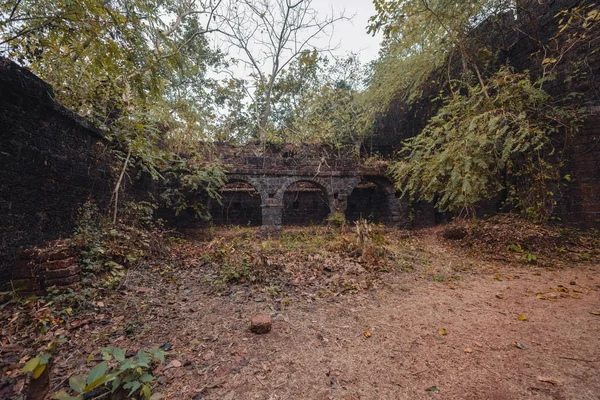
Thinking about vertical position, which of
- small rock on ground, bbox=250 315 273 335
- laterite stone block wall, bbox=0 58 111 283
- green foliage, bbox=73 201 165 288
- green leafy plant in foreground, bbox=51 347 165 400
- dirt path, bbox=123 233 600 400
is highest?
laterite stone block wall, bbox=0 58 111 283

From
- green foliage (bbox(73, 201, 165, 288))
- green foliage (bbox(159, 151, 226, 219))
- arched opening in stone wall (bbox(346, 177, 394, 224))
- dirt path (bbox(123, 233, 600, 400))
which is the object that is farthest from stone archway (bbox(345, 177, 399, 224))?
green foliage (bbox(73, 201, 165, 288))

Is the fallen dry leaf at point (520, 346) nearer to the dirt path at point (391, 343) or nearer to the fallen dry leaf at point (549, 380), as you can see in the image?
the dirt path at point (391, 343)

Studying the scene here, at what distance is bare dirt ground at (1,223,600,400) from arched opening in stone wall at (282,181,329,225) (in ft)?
28.0

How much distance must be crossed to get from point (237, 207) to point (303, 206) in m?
3.26

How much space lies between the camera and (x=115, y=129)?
4699 mm

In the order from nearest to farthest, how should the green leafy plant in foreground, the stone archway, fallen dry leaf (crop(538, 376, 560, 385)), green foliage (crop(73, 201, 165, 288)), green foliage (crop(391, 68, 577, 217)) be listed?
the green leafy plant in foreground → fallen dry leaf (crop(538, 376, 560, 385)) → green foliage (crop(73, 201, 165, 288)) → green foliage (crop(391, 68, 577, 217)) → the stone archway

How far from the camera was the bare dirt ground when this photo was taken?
1712 mm

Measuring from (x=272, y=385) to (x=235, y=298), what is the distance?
5.15 ft

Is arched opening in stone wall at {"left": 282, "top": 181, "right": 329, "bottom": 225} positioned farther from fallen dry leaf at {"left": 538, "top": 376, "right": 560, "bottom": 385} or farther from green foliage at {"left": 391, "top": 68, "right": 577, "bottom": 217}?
fallen dry leaf at {"left": 538, "top": 376, "right": 560, "bottom": 385}

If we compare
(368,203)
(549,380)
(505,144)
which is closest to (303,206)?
(368,203)

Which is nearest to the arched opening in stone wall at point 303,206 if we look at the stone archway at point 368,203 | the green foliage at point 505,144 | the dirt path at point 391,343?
the stone archway at point 368,203

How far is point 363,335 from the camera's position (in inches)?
94.9

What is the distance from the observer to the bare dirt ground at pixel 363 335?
67.4 inches

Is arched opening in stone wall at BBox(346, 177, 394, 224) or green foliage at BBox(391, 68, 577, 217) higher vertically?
green foliage at BBox(391, 68, 577, 217)
